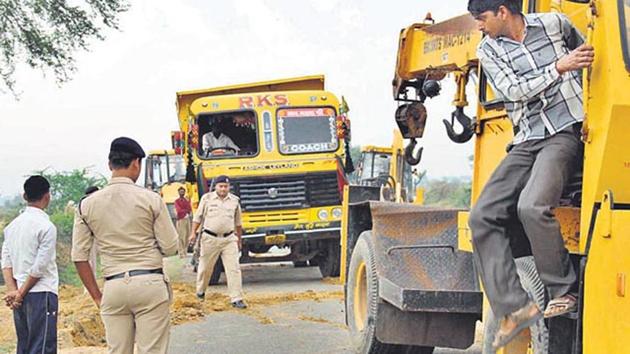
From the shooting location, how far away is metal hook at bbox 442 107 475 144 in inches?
260

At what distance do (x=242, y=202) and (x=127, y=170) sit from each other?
952cm

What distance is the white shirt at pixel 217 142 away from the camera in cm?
1538

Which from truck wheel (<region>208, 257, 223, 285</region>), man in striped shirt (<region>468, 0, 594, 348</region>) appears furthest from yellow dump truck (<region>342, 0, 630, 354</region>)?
truck wheel (<region>208, 257, 223, 285</region>)

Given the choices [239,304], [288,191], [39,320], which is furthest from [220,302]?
[39,320]

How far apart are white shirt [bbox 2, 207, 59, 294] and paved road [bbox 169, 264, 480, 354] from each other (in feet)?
9.12

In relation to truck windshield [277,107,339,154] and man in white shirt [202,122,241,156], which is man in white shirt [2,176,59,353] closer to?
man in white shirt [202,122,241,156]

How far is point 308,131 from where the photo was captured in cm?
1555

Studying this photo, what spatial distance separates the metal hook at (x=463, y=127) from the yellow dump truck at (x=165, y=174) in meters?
16.0

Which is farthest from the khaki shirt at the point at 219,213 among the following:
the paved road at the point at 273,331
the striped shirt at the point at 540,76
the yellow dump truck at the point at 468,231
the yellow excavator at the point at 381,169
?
the striped shirt at the point at 540,76

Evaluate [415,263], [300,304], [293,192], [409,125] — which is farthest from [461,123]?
[293,192]

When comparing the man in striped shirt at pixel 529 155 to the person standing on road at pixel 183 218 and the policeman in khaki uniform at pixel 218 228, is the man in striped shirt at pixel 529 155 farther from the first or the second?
the person standing on road at pixel 183 218

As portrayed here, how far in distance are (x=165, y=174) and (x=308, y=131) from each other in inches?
319

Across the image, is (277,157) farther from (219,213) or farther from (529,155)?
(529,155)

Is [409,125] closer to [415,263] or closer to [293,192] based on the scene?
[415,263]
